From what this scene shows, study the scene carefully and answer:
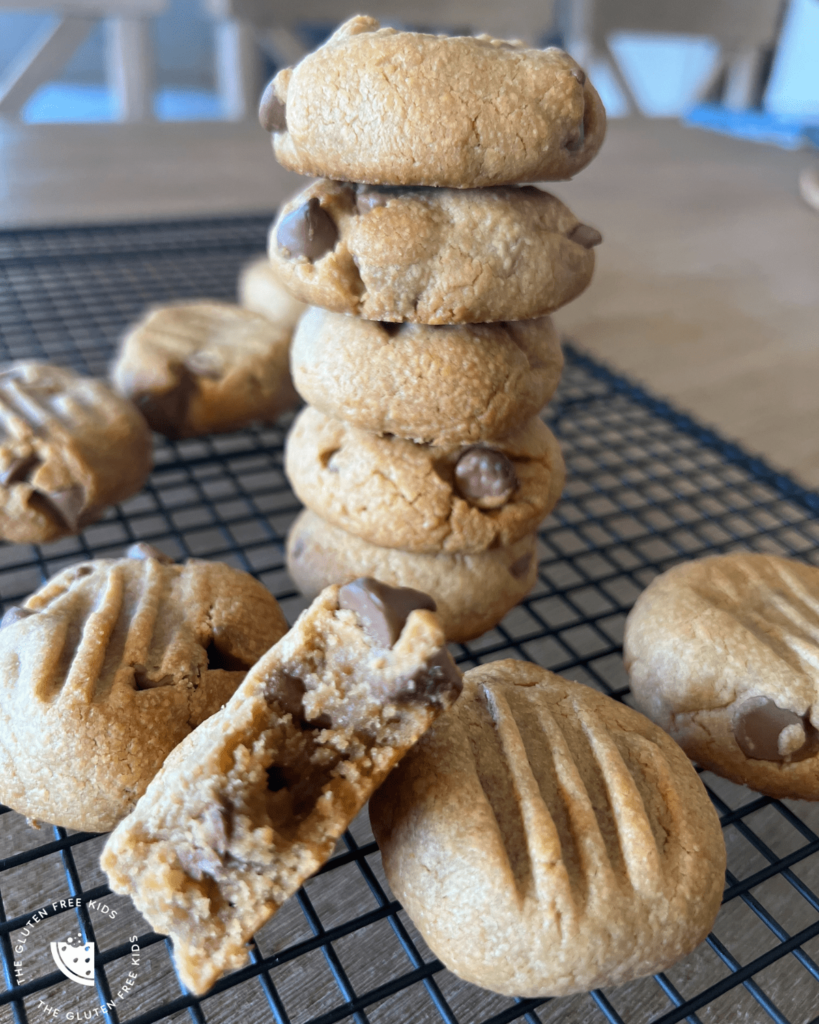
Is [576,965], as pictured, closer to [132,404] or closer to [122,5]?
[132,404]

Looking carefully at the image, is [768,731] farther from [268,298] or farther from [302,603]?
[268,298]

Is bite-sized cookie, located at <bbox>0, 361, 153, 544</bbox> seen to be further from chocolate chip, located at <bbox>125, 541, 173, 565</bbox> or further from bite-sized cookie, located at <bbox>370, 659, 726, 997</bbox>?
bite-sized cookie, located at <bbox>370, 659, 726, 997</bbox>

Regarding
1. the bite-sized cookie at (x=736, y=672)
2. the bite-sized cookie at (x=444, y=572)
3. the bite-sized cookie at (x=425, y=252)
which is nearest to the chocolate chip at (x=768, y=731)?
the bite-sized cookie at (x=736, y=672)

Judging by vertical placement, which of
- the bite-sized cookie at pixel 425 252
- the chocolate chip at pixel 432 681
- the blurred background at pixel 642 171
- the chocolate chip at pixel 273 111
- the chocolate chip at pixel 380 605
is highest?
the chocolate chip at pixel 273 111

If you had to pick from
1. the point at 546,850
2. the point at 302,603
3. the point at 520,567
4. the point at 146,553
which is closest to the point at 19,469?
the point at 146,553

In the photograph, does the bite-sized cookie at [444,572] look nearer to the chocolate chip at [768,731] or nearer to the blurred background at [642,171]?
the chocolate chip at [768,731]

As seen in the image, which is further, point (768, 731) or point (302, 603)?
point (302, 603)

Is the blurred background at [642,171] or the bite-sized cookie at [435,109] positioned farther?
the blurred background at [642,171]
